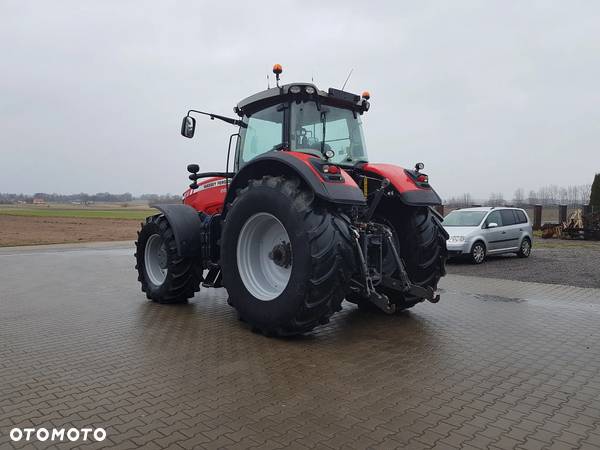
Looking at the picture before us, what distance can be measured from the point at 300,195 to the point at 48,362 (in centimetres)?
273

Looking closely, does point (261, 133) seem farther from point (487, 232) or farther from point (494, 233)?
point (494, 233)

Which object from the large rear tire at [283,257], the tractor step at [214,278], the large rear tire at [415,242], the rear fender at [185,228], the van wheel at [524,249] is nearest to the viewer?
the large rear tire at [283,257]

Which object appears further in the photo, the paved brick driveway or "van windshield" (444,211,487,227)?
"van windshield" (444,211,487,227)

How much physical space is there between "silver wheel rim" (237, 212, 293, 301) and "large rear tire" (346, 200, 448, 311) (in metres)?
1.25

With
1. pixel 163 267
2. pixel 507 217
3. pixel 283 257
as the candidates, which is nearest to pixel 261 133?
pixel 283 257

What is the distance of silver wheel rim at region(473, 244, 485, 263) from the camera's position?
1262cm

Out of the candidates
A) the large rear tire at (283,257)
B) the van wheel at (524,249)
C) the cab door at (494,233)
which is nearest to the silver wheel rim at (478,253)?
the cab door at (494,233)

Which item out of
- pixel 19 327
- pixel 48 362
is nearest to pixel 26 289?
pixel 19 327

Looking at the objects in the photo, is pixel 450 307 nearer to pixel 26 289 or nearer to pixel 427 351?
pixel 427 351

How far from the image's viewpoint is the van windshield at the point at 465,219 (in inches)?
523

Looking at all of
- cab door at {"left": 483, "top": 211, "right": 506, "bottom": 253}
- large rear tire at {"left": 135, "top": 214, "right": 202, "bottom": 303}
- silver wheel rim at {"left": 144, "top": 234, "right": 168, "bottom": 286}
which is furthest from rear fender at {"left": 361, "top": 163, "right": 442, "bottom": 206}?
cab door at {"left": 483, "top": 211, "right": 506, "bottom": 253}

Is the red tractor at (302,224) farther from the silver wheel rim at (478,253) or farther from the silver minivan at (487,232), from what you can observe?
the silver wheel rim at (478,253)

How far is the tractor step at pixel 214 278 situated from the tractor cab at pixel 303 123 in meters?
1.40

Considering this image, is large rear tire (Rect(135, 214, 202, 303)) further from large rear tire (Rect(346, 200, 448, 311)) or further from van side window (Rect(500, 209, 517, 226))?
van side window (Rect(500, 209, 517, 226))
